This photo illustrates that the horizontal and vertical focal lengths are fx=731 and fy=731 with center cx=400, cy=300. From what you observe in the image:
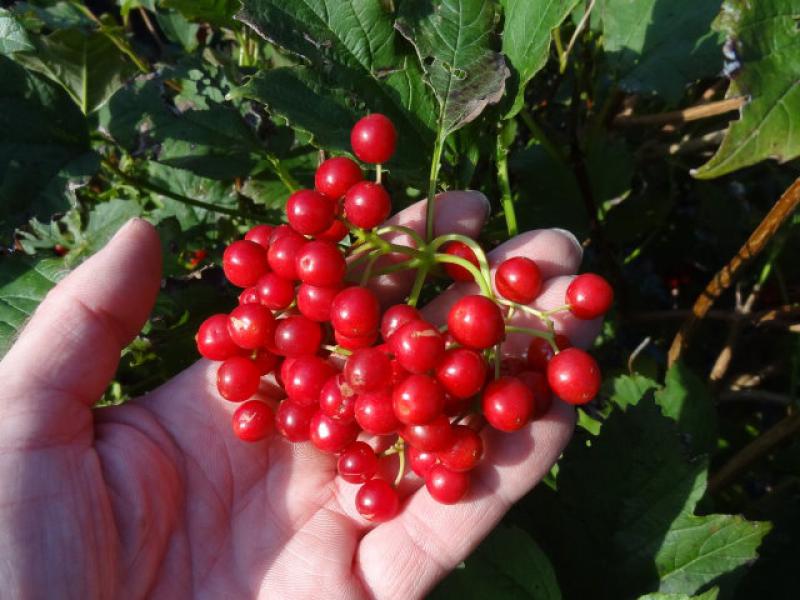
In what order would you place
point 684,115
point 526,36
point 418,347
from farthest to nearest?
point 684,115
point 526,36
point 418,347

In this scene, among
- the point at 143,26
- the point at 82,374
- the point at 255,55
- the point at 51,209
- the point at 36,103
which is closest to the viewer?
the point at 82,374

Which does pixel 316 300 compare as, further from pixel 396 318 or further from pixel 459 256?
pixel 459 256

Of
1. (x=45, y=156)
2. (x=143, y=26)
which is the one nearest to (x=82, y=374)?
(x=45, y=156)

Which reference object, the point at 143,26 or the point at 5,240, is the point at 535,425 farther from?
the point at 143,26

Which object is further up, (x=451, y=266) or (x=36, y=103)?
(x=36, y=103)

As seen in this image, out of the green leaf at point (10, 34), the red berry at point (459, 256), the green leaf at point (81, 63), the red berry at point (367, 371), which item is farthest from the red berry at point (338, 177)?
the green leaf at point (10, 34)

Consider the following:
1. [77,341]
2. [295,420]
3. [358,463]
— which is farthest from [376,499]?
[77,341]
